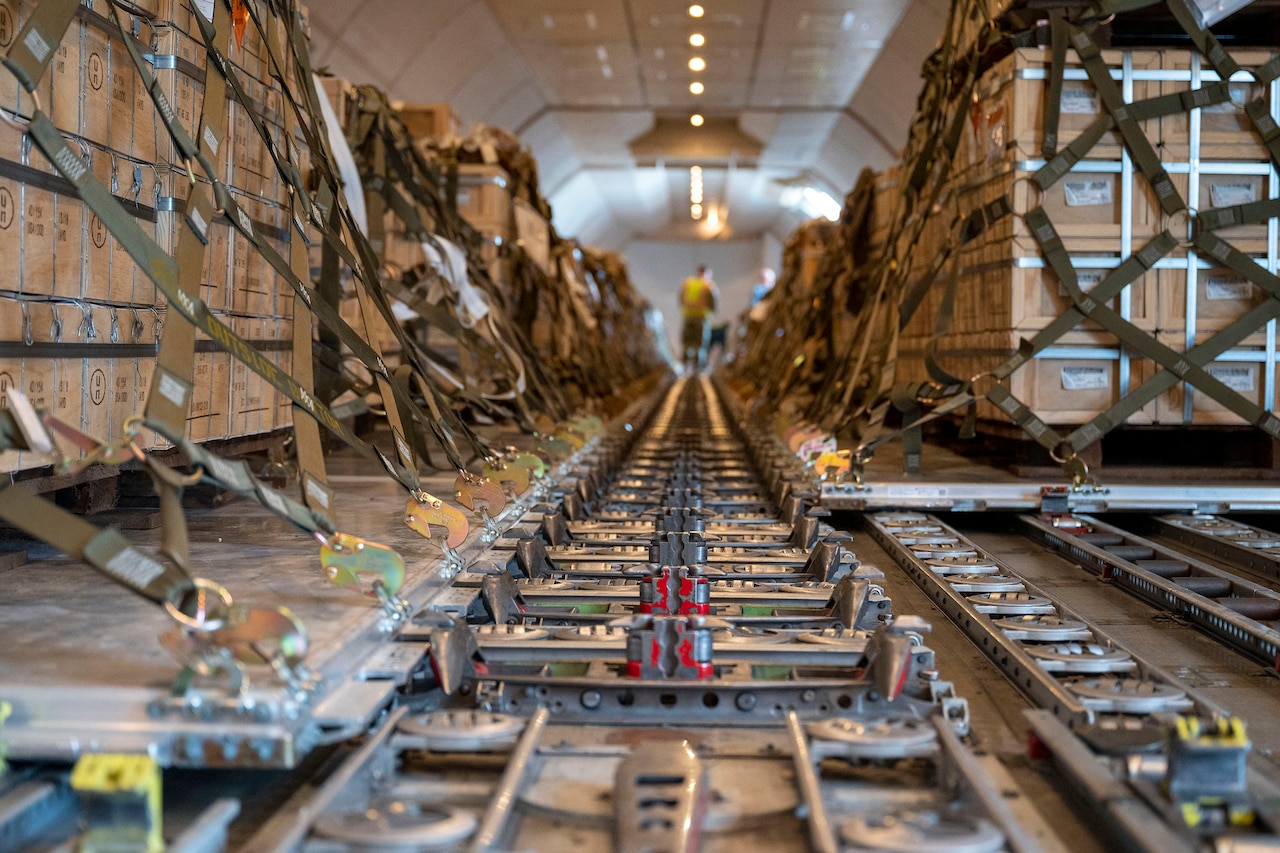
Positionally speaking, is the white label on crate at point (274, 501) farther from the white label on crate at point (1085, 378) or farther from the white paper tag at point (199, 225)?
the white label on crate at point (1085, 378)

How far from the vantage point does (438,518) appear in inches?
138

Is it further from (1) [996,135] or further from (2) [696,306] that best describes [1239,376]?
(2) [696,306]

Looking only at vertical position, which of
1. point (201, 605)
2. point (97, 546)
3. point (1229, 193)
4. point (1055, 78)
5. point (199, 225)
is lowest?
point (201, 605)

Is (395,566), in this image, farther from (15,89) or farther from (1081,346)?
(1081,346)

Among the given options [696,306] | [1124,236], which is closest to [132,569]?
[1124,236]

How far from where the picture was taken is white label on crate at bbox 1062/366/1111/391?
5453 millimetres

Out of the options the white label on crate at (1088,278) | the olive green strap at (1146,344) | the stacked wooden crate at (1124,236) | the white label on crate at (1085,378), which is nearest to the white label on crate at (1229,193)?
the stacked wooden crate at (1124,236)

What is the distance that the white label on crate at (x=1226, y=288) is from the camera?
5363 mm

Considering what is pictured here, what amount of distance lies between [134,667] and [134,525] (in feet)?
6.02

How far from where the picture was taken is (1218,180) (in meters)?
5.37

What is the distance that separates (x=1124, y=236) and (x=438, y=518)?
3507 mm

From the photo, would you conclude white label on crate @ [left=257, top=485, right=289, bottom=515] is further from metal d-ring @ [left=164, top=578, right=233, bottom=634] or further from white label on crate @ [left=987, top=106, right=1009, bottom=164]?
white label on crate @ [left=987, top=106, right=1009, bottom=164]

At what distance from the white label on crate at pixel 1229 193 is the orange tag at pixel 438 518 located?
152 inches

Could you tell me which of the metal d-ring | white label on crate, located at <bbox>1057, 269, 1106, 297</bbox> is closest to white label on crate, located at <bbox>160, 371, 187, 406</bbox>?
the metal d-ring
